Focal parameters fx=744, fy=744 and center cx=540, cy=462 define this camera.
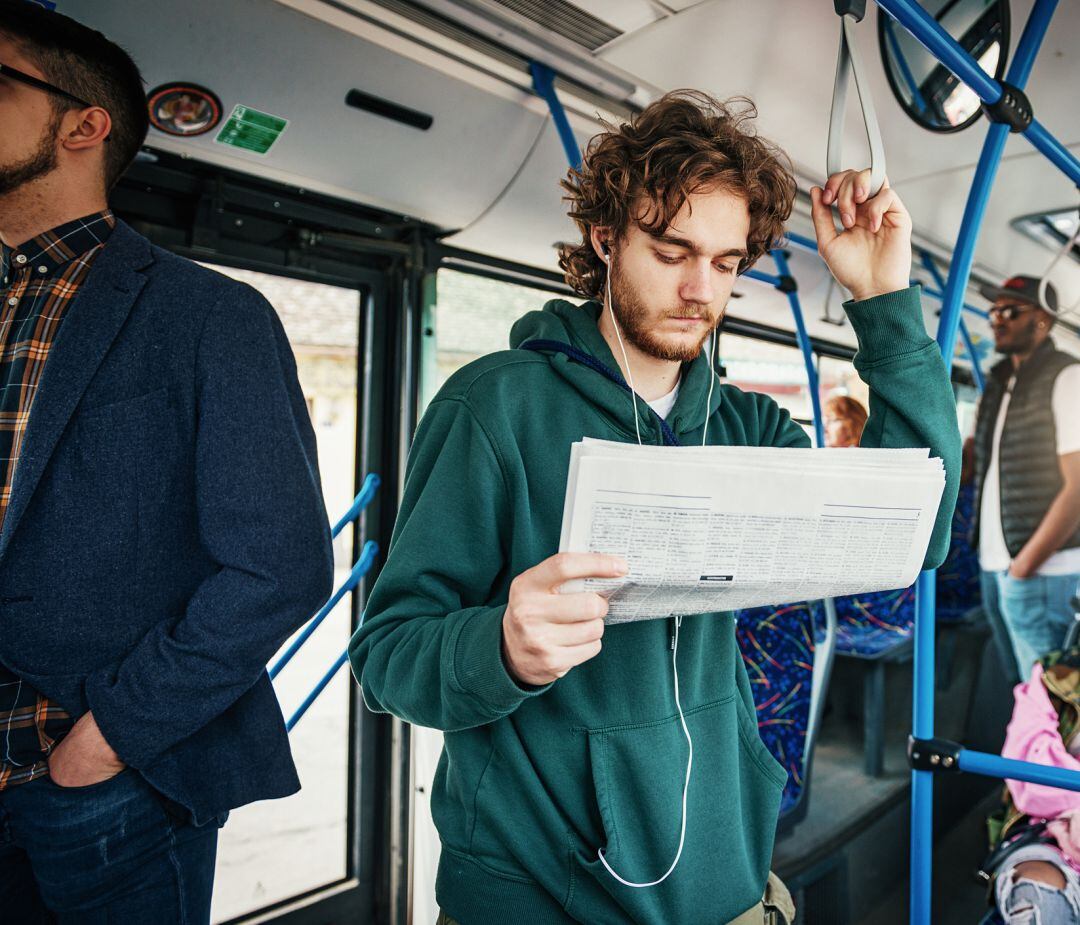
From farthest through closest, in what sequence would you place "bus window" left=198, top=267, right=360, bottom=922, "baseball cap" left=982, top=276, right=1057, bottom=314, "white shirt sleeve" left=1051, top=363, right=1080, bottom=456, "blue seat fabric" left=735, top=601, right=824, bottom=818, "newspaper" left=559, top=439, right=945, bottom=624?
1. "baseball cap" left=982, top=276, right=1057, bottom=314
2. "white shirt sleeve" left=1051, top=363, right=1080, bottom=456
3. "blue seat fabric" left=735, top=601, right=824, bottom=818
4. "bus window" left=198, top=267, right=360, bottom=922
5. "newspaper" left=559, top=439, right=945, bottom=624

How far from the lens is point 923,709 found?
1.60 metres

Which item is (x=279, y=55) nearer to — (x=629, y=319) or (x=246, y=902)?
(x=629, y=319)

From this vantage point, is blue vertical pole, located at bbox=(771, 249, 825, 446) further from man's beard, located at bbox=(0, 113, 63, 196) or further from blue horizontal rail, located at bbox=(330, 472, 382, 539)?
man's beard, located at bbox=(0, 113, 63, 196)

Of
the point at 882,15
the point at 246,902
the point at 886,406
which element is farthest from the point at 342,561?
the point at 882,15

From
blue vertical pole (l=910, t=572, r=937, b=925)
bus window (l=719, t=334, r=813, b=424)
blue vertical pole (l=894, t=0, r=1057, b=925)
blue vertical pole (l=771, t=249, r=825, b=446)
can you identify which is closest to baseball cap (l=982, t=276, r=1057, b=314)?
bus window (l=719, t=334, r=813, b=424)

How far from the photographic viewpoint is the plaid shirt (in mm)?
1125

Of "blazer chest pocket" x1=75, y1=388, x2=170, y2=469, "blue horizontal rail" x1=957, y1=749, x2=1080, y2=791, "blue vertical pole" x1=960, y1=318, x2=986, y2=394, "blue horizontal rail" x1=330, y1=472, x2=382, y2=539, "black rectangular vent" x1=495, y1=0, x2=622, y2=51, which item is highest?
"black rectangular vent" x1=495, y1=0, x2=622, y2=51

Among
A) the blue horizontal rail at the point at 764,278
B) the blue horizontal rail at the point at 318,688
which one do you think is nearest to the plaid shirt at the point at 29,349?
the blue horizontal rail at the point at 318,688

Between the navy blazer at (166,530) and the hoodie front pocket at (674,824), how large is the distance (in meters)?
0.58

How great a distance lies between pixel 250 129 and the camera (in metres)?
1.83

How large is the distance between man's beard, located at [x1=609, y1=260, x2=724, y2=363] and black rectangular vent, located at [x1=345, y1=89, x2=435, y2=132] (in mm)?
1070

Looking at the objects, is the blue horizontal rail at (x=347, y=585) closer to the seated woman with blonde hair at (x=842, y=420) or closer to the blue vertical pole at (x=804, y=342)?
the blue vertical pole at (x=804, y=342)

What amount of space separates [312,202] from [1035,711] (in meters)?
2.75

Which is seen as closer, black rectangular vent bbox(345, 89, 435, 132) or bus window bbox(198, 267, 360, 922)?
black rectangular vent bbox(345, 89, 435, 132)
